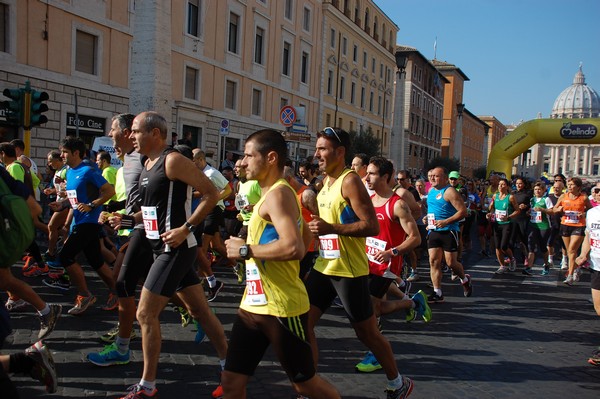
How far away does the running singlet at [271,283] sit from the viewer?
2945mm

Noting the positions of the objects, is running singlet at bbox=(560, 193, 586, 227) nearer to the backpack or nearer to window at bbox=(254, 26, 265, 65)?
the backpack

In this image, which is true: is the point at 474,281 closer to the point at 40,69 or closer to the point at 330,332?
the point at 330,332

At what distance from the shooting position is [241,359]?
9.64 feet

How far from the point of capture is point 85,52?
19.7 m

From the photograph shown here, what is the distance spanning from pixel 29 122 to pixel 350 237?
28.5 feet

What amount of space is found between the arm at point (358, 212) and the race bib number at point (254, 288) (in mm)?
853

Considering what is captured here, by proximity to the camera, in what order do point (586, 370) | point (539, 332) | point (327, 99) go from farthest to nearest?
point (327, 99) → point (539, 332) → point (586, 370)

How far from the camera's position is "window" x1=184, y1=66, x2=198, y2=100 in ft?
82.2

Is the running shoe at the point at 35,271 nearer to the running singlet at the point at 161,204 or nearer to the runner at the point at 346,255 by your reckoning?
the running singlet at the point at 161,204

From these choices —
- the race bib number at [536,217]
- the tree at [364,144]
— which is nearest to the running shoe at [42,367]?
the race bib number at [536,217]

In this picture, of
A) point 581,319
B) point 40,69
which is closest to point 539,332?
point 581,319

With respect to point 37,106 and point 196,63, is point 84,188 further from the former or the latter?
point 196,63

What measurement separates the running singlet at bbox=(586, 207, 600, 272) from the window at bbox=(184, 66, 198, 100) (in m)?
21.3

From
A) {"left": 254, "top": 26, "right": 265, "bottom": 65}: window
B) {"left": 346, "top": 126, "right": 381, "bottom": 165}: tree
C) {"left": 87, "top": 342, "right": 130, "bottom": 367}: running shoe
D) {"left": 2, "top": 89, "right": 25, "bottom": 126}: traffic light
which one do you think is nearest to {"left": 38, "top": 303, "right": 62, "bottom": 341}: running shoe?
{"left": 87, "top": 342, "right": 130, "bottom": 367}: running shoe
